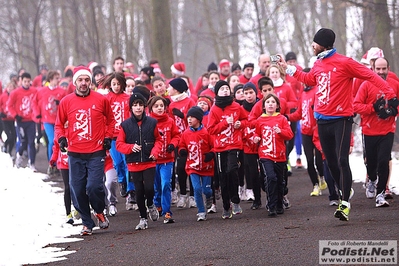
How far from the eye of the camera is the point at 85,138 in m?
11.2

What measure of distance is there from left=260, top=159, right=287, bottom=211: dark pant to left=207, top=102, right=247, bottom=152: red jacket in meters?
0.49

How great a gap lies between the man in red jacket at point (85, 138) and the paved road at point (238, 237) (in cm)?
55

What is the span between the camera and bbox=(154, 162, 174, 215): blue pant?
12000mm

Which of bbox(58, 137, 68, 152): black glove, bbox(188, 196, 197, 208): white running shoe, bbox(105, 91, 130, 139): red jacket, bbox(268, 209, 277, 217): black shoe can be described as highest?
bbox(105, 91, 130, 139): red jacket

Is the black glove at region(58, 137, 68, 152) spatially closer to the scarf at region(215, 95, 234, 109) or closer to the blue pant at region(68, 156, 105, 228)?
the blue pant at region(68, 156, 105, 228)

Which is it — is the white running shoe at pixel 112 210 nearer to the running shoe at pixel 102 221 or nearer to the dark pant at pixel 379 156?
the running shoe at pixel 102 221

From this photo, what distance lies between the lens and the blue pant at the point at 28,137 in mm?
20828

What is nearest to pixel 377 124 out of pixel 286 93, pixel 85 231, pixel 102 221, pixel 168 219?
pixel 286 93

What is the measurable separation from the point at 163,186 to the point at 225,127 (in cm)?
119

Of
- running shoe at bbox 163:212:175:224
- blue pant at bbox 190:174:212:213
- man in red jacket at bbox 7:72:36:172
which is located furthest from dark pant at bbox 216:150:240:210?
man in red jacket at bbox 7:72:36:172

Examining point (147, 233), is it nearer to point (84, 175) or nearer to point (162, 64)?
point (84, 175)

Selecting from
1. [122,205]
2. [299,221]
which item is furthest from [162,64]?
[299,221]

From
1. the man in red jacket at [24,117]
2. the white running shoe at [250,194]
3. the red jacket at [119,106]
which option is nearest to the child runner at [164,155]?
the red jacket at [119,106]

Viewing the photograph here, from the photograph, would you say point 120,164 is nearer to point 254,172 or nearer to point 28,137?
point 254,172
